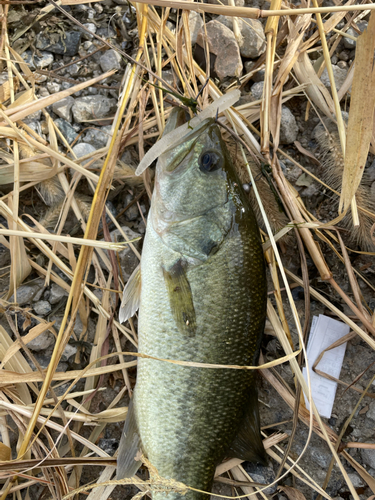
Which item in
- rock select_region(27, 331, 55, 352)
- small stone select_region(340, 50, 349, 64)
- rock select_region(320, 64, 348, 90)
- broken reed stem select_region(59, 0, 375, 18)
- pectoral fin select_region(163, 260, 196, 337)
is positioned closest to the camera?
broken reed stem select_region(59, 0, 375, 18)

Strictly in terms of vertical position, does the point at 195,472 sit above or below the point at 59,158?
below

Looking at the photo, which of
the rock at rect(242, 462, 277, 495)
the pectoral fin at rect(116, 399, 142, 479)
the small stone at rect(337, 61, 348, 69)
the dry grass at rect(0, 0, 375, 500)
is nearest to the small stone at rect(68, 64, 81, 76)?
the dry grass at rect(0, 0, 375, 500)

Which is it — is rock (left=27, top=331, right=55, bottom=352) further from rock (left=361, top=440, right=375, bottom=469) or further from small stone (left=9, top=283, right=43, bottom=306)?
rock (left=361, top=440, right=375, bottom=469)

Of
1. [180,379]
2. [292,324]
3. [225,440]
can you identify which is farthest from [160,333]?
[292,324]

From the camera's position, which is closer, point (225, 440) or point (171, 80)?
point (225, 440)

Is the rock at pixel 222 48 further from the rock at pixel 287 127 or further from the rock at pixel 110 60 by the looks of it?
the rock at pixel 110 60

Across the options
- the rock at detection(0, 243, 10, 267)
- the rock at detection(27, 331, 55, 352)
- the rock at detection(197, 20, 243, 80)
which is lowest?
the rock at detection(27, 331, 55, 352)

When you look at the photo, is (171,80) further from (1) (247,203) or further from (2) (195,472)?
(2) (195,472)
